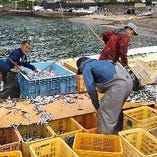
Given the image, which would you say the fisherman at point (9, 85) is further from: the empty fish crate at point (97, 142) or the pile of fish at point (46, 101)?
the empty fish crate at point (97, 142)

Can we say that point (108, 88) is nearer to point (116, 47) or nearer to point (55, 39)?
point (116, 47)

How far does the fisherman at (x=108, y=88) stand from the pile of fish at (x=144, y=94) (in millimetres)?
1645

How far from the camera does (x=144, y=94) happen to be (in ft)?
22.8

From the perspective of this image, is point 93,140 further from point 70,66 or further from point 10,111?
point 70,66

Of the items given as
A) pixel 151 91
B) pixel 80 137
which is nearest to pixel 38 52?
pixel 151 91

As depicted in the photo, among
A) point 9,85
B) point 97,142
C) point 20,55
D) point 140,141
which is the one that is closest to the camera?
point 97,142

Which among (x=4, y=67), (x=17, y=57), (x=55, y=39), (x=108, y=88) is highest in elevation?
(x=108, y=88)

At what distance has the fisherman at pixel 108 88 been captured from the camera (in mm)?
4926

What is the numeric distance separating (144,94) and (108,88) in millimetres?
2168

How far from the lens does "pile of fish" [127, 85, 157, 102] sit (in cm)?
669

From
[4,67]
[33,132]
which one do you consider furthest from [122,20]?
[33,132]

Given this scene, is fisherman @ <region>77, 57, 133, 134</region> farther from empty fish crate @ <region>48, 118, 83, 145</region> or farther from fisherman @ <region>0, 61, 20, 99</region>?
fisherman @ <region>0, 61, 20, 99</region>

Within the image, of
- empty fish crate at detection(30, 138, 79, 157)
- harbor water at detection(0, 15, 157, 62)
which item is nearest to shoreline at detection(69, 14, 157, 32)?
harbor water at detection(0, 15, 157, 62)

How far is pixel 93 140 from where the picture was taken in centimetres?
462
